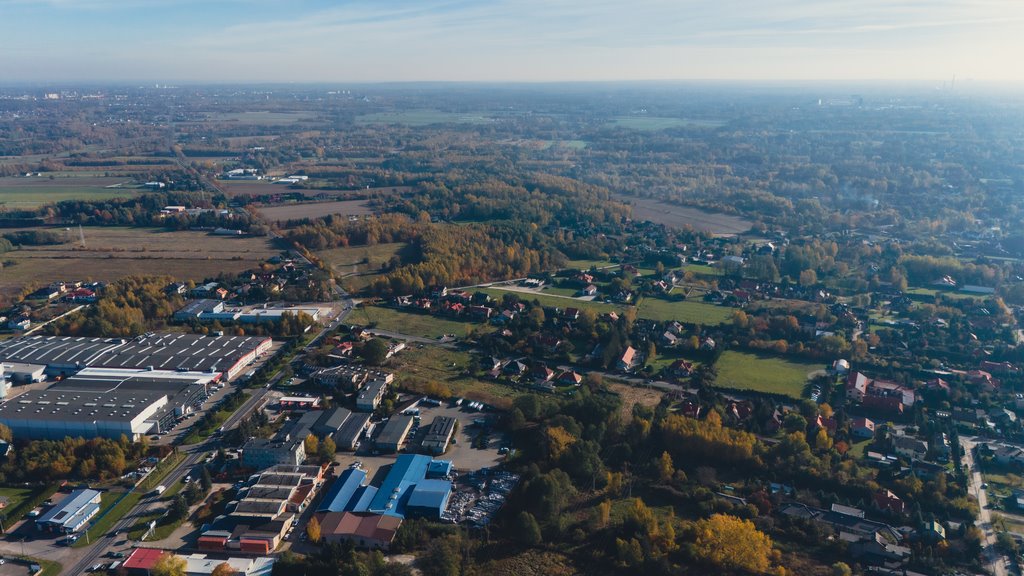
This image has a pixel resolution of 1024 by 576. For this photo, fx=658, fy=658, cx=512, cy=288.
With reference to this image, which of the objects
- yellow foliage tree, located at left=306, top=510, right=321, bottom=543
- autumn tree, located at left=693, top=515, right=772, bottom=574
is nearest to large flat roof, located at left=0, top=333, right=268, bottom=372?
yellow foliage tree, located at left=306, top=510, right=321, bottom=543

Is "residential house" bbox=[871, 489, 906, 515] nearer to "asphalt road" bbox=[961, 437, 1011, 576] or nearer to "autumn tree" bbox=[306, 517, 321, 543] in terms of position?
"asphalt road" bbox=[961, 437, 1011, 576]

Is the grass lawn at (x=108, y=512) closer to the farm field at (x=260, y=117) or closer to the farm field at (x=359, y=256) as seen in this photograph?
the farm field at (x=359, y=256)

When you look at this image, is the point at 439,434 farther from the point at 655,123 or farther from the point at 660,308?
the point at 655,123

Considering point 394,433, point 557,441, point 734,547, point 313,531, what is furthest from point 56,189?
point 734,547

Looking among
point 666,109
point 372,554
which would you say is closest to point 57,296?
point 372,554

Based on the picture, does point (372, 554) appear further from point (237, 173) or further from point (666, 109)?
point (666, 109)

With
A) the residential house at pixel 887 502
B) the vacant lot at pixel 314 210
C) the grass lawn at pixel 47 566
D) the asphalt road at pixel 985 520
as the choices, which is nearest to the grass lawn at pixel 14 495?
the grass lawn at pixel 47 566
